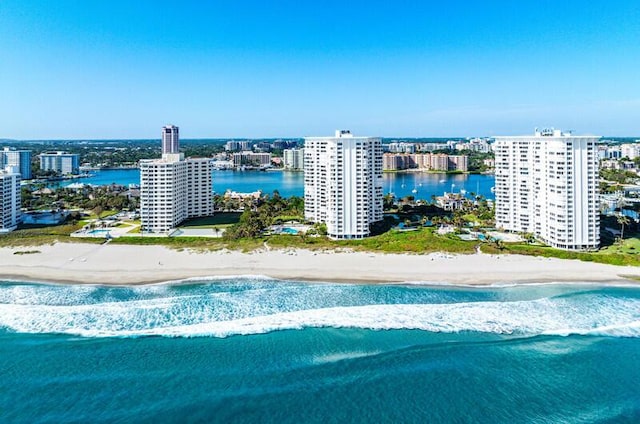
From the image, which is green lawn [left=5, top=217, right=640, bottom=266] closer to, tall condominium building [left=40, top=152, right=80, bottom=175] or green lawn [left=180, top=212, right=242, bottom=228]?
green lawn [left=180, top=212, right=242, bottom=228]

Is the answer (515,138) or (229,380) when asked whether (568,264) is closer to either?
(515,138)

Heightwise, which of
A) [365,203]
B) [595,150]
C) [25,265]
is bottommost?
[25,265]

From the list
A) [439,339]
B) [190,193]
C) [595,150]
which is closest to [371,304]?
[439,339]

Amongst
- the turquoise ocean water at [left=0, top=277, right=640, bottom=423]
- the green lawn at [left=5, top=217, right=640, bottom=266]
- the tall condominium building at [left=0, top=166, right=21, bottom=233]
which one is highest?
the tall condominium building at [left=0, top=166, right=21, bottom=233]

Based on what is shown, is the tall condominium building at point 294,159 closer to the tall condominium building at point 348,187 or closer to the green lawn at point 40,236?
the green lawn at point 40,236

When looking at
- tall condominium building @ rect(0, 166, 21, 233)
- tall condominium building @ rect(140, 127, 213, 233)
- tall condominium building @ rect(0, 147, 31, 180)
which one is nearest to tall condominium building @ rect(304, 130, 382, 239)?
tall condominium building @ rect(140, 127, 213, 233)

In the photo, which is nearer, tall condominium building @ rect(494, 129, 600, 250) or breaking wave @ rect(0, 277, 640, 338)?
breaking wave @ rect(0, 277, 640, 338)
